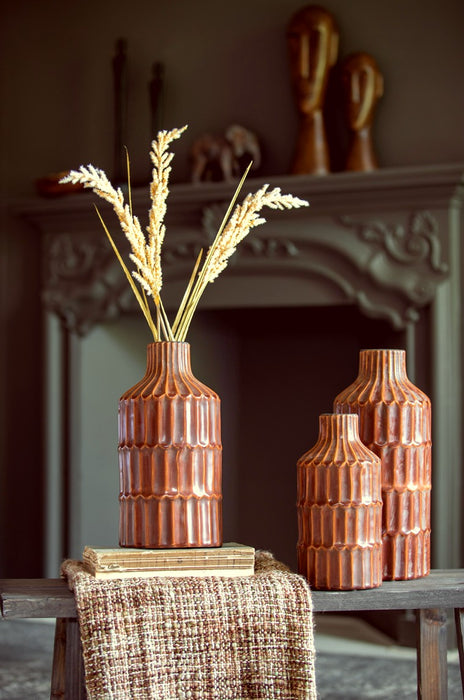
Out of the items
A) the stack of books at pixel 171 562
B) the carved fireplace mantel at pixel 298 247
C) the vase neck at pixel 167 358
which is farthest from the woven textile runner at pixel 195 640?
the carved fireplace mantel at pixel 298 247

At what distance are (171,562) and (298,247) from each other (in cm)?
201

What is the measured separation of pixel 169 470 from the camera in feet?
4.42

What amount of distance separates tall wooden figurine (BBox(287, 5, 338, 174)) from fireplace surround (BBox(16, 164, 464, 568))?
12cm

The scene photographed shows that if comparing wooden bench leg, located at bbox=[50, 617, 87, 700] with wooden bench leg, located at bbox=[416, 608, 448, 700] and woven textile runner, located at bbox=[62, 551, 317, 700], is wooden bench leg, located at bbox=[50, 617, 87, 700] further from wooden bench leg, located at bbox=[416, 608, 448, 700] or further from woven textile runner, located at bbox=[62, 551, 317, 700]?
wooden bench leg, located at bbox=[416, 608, 448, 700]

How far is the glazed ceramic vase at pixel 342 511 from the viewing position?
1318 mm

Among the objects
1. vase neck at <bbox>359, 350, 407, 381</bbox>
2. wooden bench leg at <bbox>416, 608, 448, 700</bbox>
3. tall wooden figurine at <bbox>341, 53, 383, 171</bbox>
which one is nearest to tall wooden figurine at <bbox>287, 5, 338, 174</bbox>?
tall wooden figurine at <bbox>341, 53, 383, 171</bbox>

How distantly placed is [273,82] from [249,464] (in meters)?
1.49

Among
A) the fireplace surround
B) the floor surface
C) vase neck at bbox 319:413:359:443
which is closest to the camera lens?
vase neck at bbox 319:413:359:443

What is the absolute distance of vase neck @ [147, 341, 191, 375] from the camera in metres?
1.39

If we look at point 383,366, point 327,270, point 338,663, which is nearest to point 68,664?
point 383,366

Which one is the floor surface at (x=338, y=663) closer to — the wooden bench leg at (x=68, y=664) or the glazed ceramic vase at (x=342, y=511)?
the wooden bench leg at (x=68, y=664)

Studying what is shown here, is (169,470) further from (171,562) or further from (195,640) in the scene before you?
(195,640)

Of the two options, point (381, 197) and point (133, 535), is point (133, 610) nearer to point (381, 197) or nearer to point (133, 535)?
point (133, 535)

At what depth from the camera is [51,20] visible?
12.1 ft
